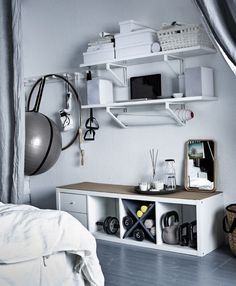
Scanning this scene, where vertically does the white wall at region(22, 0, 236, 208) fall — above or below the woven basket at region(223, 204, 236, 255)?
above

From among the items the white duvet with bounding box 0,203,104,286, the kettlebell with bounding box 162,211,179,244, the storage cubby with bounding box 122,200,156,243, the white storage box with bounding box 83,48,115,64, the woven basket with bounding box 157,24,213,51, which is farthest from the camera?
the white storage box with bounding box 83,48,115,64

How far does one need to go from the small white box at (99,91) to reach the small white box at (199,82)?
80 cm

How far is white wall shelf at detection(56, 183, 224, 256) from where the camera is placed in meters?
3.18

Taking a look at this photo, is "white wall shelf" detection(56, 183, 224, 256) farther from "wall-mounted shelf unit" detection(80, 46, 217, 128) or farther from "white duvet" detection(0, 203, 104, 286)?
"white duvet" detection(0, 203, 104, 286)

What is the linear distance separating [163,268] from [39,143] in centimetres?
160

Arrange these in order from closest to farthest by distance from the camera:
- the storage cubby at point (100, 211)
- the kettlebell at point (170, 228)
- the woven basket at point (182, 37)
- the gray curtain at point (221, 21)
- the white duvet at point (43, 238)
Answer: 1. the gray curtain at point (221, 21)
2. the white duvet at point (43, 238)
3. the woven basket at point (182, 37)
4. the kettlebell at point (170, 228)
5. the storage cubby at point (100, 211)

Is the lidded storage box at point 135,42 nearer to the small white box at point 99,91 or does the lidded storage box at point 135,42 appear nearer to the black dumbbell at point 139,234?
the small white box at point 99,91

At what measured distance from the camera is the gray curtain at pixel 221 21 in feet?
4.56

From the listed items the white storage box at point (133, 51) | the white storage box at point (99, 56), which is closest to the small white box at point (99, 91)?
the white storage box at point (99, 56)

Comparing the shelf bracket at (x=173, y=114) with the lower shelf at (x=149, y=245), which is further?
the shelf bracket at (x=173, y=114)

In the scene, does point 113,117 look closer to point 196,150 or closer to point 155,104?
point 155,104

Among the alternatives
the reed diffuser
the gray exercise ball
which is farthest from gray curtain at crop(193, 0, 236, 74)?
the gray exercise ball

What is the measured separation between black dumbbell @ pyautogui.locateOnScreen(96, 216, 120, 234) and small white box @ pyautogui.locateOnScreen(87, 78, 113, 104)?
1.01 meters

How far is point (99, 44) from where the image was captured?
3709mm
